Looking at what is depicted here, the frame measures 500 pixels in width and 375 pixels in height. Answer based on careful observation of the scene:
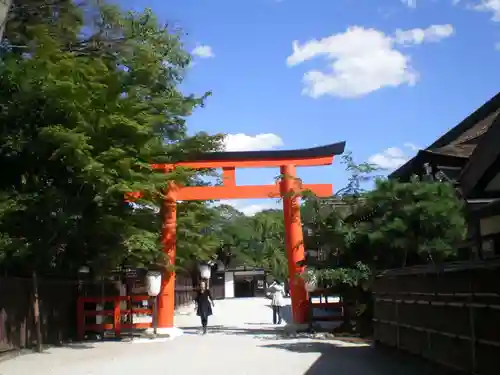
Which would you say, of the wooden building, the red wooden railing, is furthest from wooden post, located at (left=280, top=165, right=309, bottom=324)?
the red wooden railing

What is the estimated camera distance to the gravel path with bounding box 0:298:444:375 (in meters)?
10.4

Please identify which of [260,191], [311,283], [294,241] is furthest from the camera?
[260,191]

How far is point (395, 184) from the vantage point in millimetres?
13789

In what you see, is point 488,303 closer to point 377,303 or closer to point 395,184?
point 377,303

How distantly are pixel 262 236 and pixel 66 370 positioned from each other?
45.7 metres

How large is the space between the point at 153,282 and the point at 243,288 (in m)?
46.3

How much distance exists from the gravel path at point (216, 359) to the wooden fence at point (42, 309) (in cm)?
68

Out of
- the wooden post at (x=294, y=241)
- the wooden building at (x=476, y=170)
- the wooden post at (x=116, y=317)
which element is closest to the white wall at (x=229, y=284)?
the wooden building at (x=476, y=170)

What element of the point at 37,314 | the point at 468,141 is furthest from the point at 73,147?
the point at 468,141

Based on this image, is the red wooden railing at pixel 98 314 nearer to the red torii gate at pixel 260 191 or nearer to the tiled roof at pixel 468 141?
the red torii gate at pixel 260 191

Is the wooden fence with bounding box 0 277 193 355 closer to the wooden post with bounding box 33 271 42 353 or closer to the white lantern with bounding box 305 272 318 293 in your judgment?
the wooden post with bounding box 33 271 42 353

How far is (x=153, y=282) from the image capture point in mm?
17797

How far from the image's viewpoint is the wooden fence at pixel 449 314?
7073 millimetres

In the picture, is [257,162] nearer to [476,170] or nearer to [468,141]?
[468,141]
